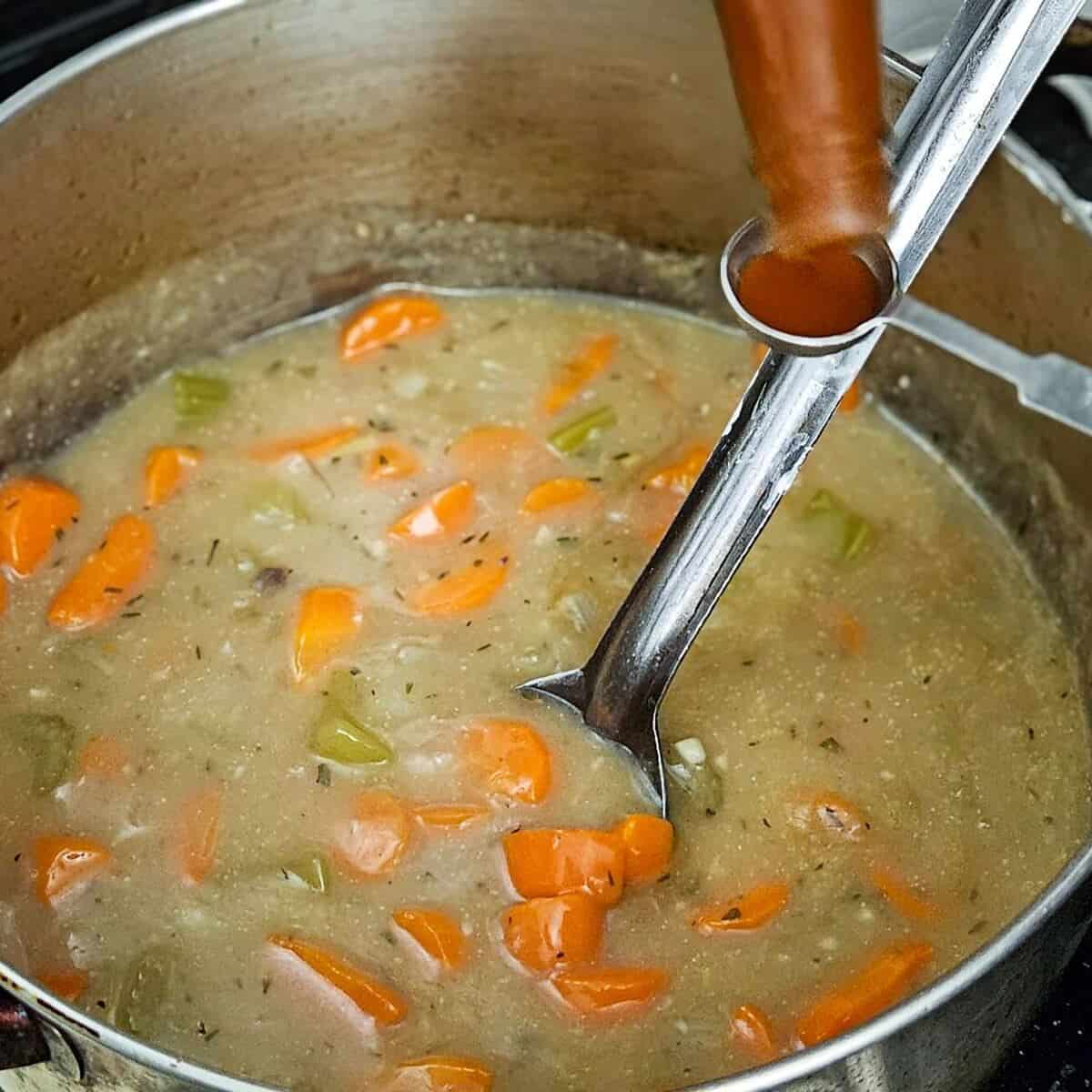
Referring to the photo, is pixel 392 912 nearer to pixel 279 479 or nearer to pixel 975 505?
pixel 279 479

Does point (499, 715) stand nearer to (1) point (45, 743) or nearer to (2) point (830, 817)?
(2) point (830, 817)

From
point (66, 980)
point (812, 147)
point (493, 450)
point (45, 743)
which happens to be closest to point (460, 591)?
point (493, 450)

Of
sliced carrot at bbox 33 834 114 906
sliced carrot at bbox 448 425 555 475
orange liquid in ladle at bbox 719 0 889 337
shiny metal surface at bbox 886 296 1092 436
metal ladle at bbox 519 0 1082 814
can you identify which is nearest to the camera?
orange liquid in ladle at bbox 719 0 889 337

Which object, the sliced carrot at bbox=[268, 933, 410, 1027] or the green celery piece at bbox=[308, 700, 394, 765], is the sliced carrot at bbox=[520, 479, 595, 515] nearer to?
the green celery piece at bbox=[308, 700, 394, 765]

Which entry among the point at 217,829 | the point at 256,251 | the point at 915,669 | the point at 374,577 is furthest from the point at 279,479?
the point at 915,669

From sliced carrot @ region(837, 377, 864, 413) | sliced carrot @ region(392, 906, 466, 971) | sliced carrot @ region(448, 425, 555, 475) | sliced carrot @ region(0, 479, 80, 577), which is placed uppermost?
sliced carrot @ region(837, 377, 864, 413)

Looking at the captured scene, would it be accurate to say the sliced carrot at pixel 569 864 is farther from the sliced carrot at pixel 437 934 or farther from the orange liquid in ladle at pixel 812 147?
the orange liquid in ladle at pixel 812 147

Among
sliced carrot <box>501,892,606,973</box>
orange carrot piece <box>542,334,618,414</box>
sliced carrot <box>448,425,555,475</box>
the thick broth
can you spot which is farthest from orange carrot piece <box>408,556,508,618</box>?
sliced carrot <box>501,892,606,973</box>
